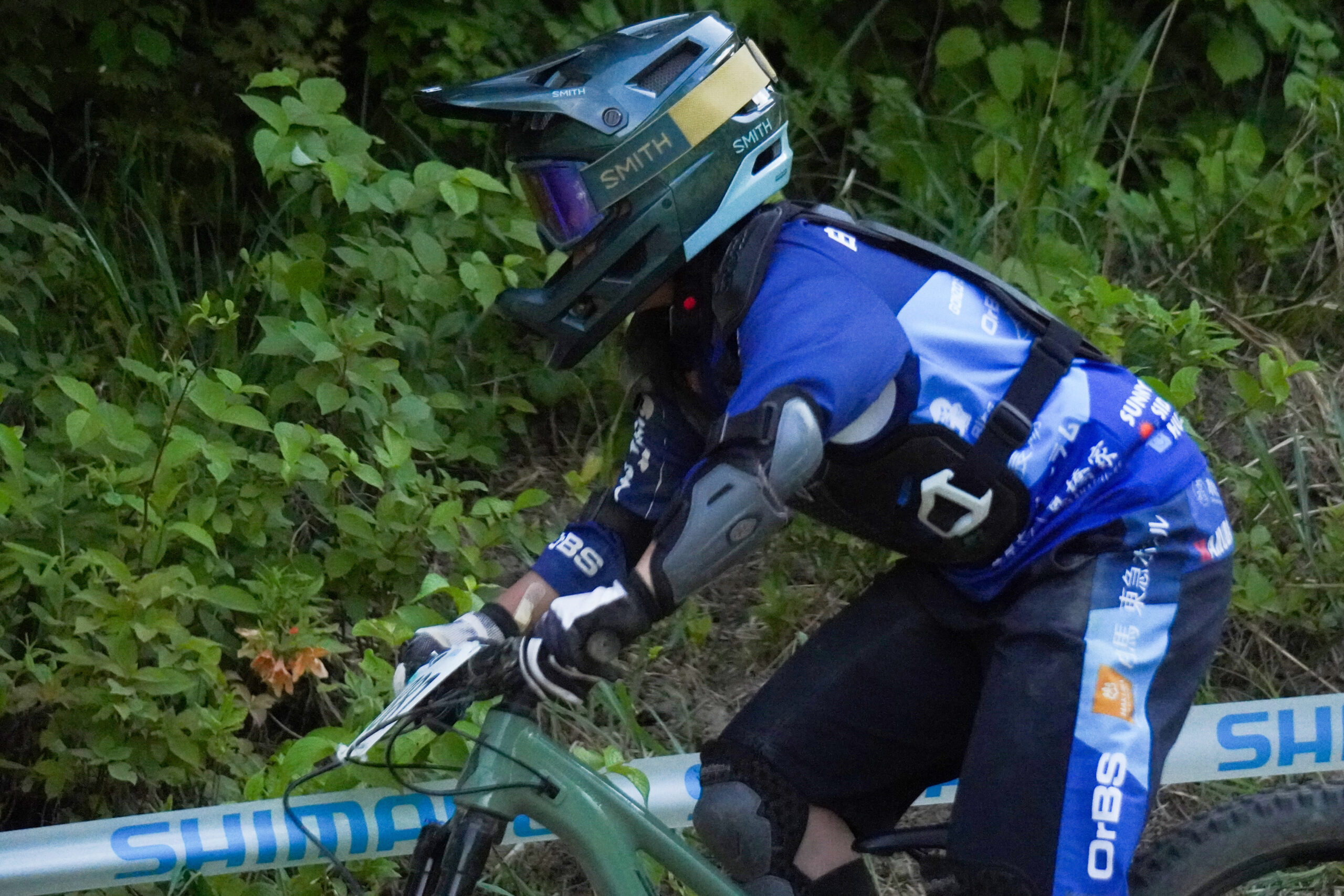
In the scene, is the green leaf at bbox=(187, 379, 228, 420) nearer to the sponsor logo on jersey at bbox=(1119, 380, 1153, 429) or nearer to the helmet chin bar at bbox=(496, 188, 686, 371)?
the helmet chin bar at bbox=(496, 188, 686, 371)

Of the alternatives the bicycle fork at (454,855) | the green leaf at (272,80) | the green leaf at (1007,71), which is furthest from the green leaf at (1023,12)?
the bicycle fork at (454,855)

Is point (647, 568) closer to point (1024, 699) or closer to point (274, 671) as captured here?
point (1024, 699)

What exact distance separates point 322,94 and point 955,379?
2.21 m

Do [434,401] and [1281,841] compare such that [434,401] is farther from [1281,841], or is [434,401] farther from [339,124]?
[1281,841]

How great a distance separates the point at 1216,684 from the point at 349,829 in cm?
231

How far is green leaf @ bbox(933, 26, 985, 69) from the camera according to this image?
499 centimetres

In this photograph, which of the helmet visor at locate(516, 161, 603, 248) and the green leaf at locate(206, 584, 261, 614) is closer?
the helmet visor at locate(516, 161, 603, 248)

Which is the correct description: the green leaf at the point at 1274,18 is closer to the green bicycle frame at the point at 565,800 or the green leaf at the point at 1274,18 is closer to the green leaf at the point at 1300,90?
the green leaf at the point at 1300,90

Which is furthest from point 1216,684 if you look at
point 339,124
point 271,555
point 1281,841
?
point 339,124

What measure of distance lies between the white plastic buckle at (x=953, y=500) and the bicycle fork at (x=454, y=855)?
0.81 metres

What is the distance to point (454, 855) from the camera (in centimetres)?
210

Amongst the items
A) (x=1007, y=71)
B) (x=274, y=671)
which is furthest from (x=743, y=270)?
(x=1007, y=71)

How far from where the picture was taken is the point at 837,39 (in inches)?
203

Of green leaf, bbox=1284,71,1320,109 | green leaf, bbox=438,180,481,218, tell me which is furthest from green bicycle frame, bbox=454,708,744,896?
green leaf, bbox=1284,71,1320,109
